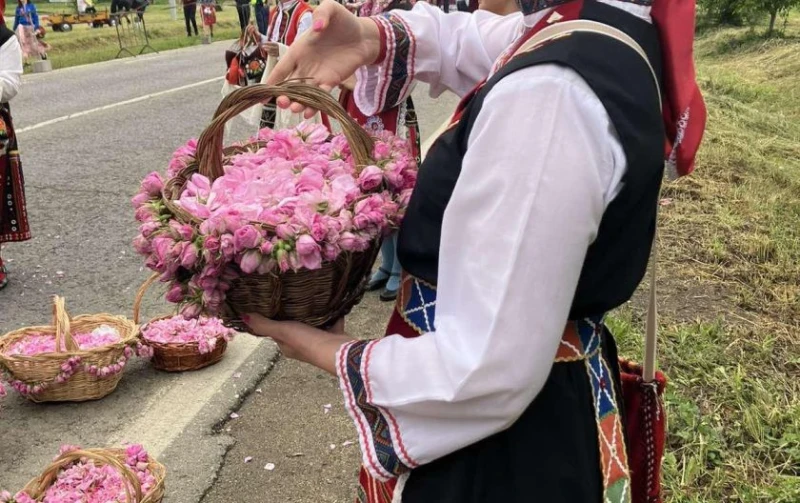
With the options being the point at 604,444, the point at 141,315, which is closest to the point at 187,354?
the point at 141,315

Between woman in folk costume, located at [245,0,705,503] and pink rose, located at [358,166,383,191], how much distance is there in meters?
0.14

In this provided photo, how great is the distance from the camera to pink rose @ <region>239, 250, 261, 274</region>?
3.75 feet

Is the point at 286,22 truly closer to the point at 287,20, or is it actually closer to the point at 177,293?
the point at 287,20

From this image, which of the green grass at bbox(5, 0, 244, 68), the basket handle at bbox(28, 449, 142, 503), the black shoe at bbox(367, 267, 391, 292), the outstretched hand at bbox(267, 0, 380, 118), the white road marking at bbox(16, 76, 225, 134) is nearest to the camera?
the outstretched hand at bbox(267, 0, 380, 118)

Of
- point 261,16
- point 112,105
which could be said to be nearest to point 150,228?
point 112,105

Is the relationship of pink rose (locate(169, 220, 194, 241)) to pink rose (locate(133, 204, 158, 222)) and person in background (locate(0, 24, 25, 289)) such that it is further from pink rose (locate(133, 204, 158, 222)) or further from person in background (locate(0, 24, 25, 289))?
person in background (locate(0, 24, 25, 289))

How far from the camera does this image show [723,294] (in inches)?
159

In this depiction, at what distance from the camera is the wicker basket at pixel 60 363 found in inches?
120

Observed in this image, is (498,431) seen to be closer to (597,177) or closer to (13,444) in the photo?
A: (597,177)

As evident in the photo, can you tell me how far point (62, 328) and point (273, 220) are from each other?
227 cm

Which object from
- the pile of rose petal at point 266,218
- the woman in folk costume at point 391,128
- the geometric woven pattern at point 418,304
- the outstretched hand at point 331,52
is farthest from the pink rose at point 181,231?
the woman in folk costume at point 391,128

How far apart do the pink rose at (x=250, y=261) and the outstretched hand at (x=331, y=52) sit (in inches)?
19.4

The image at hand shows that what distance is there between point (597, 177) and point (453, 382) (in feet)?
1.00

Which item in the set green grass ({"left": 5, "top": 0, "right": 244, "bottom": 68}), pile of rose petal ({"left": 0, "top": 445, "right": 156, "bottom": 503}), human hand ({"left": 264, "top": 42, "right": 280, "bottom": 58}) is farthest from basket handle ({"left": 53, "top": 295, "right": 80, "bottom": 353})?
green grass ({"left": 5, "top": 0, "right": 244, "bottom": 68})
